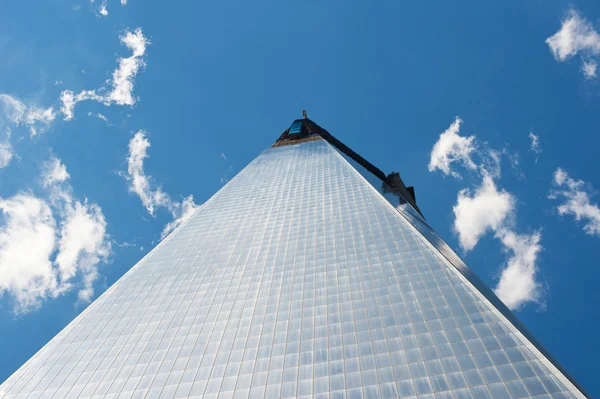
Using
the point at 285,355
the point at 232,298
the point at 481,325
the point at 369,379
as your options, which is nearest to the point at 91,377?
the point at 232,298

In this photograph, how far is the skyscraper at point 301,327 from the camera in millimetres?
22484

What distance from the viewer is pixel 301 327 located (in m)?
29.2

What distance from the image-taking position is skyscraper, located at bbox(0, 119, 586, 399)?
22484 millimetres

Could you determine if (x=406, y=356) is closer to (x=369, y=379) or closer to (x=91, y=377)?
(x=369, y=379)

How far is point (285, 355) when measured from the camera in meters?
26.7

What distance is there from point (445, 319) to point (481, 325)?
90.3 inches

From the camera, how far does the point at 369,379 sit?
74.9 ft

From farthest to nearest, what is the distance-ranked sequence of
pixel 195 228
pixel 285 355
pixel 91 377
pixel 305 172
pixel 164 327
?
pixel 305 172 → pixel 195 228 → pixel 164 327 → pixel 91 377 → pixel 285 355

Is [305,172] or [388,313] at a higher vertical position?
[305,172]

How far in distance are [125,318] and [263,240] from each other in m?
17.2

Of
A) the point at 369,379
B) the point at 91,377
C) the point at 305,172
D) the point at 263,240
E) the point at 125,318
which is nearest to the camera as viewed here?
the point at 369,379

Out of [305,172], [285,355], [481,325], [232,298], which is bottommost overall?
[285,355]

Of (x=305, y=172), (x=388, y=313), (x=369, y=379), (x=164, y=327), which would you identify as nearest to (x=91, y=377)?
(x=164, y=327)

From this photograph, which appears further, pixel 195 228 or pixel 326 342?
pixel 195 228
